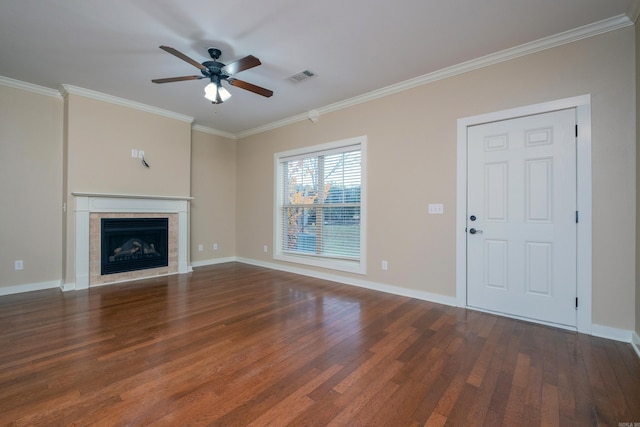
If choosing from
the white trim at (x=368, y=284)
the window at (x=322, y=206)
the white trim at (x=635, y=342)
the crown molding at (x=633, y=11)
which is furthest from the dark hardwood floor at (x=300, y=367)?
the crown molding at (x=633, y=11)

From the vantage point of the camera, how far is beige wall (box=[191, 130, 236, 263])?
562 centimetres

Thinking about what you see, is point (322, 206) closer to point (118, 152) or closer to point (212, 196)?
point (212, 196)

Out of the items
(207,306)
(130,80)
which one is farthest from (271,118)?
(207,306)

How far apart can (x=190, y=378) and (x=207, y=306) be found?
1.49m

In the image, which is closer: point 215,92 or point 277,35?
point 277,35

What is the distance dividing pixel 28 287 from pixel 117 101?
2.92 metres

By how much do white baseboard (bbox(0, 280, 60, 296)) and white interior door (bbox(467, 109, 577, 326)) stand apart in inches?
221

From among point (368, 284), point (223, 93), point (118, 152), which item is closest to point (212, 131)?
point (118, 152)

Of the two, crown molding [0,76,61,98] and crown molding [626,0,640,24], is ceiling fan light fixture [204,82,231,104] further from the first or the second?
crown molding [626,0,640,24]

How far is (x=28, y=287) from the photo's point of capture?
12.8 feet

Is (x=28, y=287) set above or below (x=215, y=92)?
below

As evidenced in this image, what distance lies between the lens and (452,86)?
3.36 metres

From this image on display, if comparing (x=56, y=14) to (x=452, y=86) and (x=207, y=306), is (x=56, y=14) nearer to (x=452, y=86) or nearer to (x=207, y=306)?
(x=207, y=306)

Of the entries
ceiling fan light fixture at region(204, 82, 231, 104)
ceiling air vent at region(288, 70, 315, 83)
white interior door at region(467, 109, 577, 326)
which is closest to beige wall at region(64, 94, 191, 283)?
ceiling fan light fixture at region(204, 82, 231, 104)
